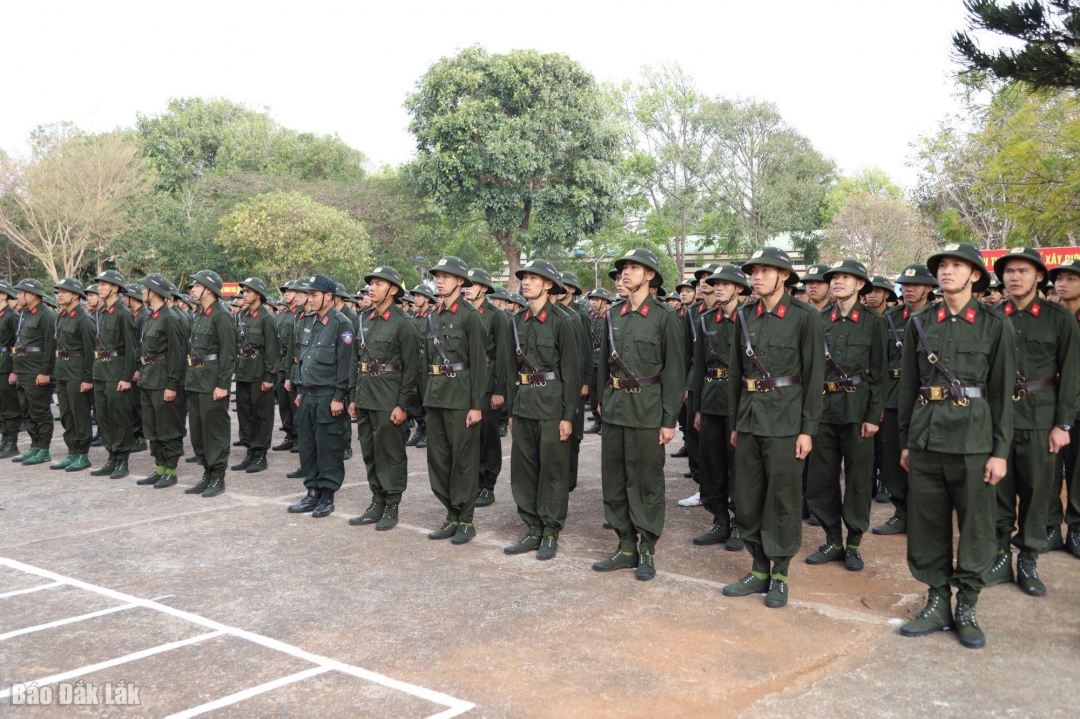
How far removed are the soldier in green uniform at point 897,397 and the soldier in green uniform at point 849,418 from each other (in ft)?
1.23

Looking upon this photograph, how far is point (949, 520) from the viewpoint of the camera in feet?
17.0

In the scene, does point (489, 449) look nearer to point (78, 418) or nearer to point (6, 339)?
point (78, 418)

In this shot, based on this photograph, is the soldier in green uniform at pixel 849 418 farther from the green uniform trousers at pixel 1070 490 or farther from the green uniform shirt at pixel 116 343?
the green uniform shirt at pixel 116 343

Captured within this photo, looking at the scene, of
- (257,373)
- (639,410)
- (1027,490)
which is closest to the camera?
(1027,490)

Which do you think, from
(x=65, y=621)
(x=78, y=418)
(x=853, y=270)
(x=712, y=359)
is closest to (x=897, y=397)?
(x=853, y=270)

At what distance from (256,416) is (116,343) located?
5.71ft

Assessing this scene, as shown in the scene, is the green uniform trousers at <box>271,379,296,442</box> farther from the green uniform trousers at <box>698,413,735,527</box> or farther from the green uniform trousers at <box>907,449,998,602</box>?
the green uniform trousers at <box>907,449,998,602</box>

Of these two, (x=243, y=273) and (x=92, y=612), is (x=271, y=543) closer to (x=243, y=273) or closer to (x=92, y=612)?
(x=92, y=612)

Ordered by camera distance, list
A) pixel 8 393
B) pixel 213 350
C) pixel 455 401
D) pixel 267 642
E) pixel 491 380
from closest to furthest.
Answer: pixel 267 642 → pixel 455 401 → pixel 491 380 → pixel 213 350 → pixel 8 393

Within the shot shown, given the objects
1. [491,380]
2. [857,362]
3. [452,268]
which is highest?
[452,268]

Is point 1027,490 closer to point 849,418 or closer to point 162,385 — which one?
point 849,418

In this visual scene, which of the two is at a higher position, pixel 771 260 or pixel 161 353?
pixel 771 260

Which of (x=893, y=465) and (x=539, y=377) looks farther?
(x=893, y=465)

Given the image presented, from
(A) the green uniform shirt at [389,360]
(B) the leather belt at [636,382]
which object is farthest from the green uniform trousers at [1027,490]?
(A) the green uniform shirt at [389,360]
